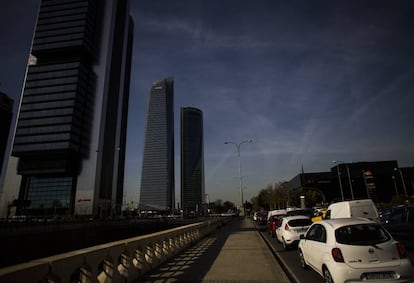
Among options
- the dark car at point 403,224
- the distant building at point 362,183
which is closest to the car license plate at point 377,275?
the dark car at point 403,224

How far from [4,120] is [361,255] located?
115 metres

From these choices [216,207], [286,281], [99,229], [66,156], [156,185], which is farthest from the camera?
[156,185]

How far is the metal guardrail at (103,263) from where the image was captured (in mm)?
3918

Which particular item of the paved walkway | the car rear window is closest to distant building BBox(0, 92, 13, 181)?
the paved walkway

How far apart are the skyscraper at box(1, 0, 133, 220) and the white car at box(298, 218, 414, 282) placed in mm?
98008

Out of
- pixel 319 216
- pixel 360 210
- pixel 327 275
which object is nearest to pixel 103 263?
pixel 327 275

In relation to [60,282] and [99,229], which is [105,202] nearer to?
[99,229]

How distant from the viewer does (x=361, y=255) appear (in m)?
5.56

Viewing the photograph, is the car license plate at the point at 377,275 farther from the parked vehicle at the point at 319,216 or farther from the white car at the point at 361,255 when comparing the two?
the parked vehicle at the point at 319,216

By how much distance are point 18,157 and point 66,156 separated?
57.5 feet

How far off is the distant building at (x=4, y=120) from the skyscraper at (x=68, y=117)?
3684 millimetres

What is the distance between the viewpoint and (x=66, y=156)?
10131 cm

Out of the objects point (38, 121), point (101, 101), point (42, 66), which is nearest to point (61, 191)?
point (38, 121)

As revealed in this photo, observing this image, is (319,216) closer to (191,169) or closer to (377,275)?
(377,275)
